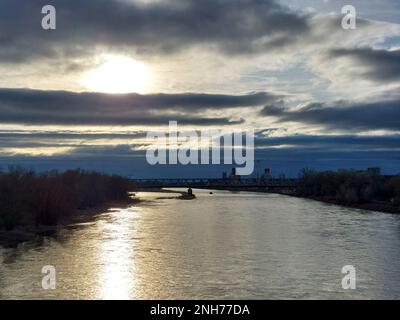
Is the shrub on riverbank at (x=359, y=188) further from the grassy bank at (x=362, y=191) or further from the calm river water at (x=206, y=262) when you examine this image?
the calm river water at (x=206, y=262)

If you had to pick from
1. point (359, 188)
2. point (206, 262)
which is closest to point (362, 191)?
point (359, 188)

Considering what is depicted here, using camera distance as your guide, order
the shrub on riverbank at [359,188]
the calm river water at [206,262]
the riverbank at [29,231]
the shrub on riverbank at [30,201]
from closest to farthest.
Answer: the calm river water at [206,262] → the riverbank at [29,231] → the shrub on riverbank at [30,201] → the shrub on riverbank at [359,188]

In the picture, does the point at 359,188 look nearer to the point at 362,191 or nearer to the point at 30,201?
the point at 362,191

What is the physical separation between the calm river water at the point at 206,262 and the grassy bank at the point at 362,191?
1623 inches

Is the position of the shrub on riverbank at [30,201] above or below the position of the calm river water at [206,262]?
above

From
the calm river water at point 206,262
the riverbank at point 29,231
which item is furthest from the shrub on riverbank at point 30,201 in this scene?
the calm river water at point 206,262

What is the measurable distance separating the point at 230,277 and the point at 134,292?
6.20 m

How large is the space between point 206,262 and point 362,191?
84.3m

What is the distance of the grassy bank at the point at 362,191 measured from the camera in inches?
3895

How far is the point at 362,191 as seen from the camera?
114375mm

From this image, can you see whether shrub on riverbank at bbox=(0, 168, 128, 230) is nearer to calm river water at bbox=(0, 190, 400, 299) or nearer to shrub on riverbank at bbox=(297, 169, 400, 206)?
calm river water at bbox=(0, 190, 400, 299)
